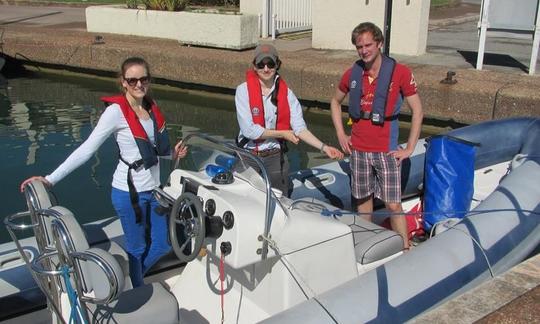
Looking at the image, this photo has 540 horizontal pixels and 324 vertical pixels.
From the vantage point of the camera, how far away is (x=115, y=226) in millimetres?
3816

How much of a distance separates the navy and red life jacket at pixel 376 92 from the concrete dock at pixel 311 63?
50.3 inches

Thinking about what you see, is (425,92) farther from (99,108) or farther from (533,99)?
(99,108)

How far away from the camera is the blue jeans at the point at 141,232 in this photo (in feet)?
10.3

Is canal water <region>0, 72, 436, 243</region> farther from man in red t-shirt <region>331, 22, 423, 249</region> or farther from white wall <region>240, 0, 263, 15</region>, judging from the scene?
man in red t-shirt <region>331, 22, 423, 249</region>

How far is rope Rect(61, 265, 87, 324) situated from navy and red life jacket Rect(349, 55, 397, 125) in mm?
2100

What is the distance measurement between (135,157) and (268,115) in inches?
36.2

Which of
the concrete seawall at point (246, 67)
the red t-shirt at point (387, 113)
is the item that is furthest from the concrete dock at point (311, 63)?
the red t-shirt at point (387, 113)

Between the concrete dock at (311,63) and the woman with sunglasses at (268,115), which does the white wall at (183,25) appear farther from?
the woman with sunglasses at (268,115)

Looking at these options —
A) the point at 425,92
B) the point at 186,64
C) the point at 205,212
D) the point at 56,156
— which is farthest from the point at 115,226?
the point at 186,64

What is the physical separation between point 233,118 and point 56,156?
2.99 meters

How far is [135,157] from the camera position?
312cm

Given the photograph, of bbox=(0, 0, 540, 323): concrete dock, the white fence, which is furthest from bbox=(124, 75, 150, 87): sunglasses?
the white fence

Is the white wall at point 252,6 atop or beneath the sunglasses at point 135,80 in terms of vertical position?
beneath

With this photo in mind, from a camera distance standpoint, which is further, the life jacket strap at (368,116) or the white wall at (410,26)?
the white wall at (410,26)
